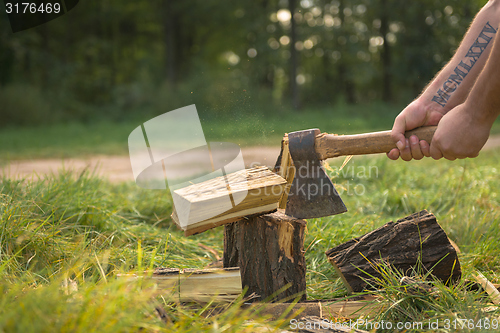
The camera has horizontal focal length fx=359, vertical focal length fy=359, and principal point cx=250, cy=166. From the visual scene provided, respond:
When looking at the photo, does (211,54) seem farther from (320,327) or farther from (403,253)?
(320,327)

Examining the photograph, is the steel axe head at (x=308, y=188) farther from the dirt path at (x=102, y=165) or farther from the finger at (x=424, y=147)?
the dirt path at (x=102, y=165)

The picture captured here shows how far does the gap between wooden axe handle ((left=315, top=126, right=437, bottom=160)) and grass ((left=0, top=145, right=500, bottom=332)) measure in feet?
1.88

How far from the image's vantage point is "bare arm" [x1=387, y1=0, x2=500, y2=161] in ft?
6.91

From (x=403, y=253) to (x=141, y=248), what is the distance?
1.49 m

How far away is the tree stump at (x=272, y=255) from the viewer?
1852mm

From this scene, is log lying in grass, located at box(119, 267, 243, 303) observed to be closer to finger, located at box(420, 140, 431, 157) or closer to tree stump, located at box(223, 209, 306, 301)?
tree stump, located at box(223, 209, 306, 301)

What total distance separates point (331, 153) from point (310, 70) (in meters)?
22.0

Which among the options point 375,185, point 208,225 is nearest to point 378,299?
point 208,225

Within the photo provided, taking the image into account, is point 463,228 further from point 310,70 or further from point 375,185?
point 310,70

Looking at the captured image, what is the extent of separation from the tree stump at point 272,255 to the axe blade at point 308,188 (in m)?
0.09

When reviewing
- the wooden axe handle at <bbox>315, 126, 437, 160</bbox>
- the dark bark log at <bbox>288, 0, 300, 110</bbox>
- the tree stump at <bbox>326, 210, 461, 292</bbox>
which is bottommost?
the tree stump at <bbox>326, 210, 461, 292</bbox>

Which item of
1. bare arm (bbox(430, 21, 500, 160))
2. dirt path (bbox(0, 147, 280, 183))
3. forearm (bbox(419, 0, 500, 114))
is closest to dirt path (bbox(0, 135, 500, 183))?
dirt path (bbox(0, 147, 280, 183))

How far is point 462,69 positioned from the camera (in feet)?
7.07

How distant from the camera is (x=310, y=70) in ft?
75.0
